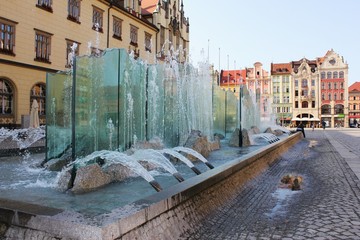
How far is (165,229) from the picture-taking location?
14.1 ft

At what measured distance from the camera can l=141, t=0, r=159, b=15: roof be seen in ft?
134

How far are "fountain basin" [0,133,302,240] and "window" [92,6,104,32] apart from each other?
26.3m

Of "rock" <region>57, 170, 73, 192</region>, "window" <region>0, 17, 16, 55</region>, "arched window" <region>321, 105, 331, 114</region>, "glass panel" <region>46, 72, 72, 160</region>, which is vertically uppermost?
"window" <region>0, 17, 16, 55</region>

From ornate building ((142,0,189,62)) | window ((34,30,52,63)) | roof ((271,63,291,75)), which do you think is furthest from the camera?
roof ((271,63,291,75))

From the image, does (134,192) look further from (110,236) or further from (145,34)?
(145,34)

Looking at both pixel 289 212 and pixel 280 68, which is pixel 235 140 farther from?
pixel 280 68

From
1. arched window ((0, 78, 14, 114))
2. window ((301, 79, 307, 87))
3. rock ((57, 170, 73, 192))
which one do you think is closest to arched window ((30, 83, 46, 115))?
arched window ((0, 78, 14, 114))

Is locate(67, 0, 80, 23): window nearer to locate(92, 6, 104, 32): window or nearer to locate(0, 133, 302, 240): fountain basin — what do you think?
locate(92, 6, 104, 32): window

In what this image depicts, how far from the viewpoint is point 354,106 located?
96875 millimetres

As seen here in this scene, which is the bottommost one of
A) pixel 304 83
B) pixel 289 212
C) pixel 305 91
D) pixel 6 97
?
pixel 289 212

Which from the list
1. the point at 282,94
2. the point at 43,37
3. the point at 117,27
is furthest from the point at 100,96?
the point at 282,94

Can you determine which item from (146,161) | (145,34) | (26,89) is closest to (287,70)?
(145,34)

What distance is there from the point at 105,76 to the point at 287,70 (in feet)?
295

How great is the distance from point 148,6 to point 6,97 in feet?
79.3
